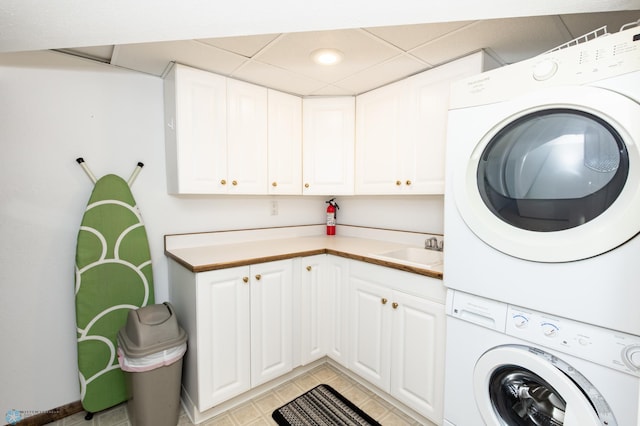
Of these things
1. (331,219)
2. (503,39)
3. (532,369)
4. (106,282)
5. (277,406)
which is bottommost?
(277,406)

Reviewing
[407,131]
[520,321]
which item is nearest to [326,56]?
[407,131]

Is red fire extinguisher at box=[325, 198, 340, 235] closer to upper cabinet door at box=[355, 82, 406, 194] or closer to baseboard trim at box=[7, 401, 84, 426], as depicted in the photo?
upper cabinet door at box=[355, 82, 406, 194]

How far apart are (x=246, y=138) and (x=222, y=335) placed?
4.24ft

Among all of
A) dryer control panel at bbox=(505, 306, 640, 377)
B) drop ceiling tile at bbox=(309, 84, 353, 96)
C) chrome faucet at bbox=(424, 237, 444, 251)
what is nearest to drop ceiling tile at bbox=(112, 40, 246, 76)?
drop ceiling tile at bbox=(309, 84, 353, 96)

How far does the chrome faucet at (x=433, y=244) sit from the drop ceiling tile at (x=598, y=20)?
4.26ft

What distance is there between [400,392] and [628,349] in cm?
109

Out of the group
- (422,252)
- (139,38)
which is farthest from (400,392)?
(139,38)

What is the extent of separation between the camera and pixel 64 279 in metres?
1.68

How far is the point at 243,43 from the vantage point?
1512 mm

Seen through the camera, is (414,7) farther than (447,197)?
No

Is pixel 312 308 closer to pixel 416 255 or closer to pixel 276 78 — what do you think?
pixel 416 255

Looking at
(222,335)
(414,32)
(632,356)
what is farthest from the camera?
(222,335)

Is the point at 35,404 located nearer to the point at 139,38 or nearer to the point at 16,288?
the point at 16,288

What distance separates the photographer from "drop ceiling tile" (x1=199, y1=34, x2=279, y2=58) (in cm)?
145
